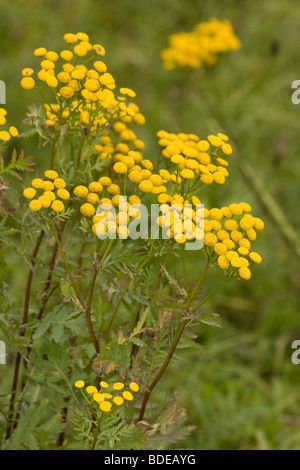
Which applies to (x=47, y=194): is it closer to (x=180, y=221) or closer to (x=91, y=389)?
(x=180, y=221)

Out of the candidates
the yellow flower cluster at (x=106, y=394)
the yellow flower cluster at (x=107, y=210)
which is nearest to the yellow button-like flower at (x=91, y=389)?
the yellow flower cluster at (x=106, y=394)

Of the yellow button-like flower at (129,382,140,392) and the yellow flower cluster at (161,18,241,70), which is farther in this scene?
the yellow flower cluster at (161,18,241,70)

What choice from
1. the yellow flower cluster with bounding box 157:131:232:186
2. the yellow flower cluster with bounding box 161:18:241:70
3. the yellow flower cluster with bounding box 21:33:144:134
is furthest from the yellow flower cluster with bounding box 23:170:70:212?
the yellow flower cluster with bounding box 161:18:241:70

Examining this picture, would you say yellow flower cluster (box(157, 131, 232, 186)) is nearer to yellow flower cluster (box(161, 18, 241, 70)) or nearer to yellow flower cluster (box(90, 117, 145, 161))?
yellow flower cluster (box(90, 117, 145, 161))

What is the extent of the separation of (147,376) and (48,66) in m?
0.80

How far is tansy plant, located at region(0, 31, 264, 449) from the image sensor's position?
127 cm

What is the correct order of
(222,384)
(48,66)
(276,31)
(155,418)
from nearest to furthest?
(48,66), (155,418), (222,384), (276,31)

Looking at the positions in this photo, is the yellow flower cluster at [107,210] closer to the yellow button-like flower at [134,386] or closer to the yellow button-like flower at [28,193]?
the yellow button-like flower at [28,193]

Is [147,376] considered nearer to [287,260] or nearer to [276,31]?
[287,260]

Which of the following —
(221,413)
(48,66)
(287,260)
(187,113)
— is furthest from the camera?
(187,113)

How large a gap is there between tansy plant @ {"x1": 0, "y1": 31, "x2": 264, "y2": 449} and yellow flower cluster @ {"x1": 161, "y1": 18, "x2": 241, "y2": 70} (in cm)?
166

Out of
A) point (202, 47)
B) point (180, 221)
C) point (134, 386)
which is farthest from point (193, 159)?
point (202, 47)

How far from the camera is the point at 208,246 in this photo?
129 cm
